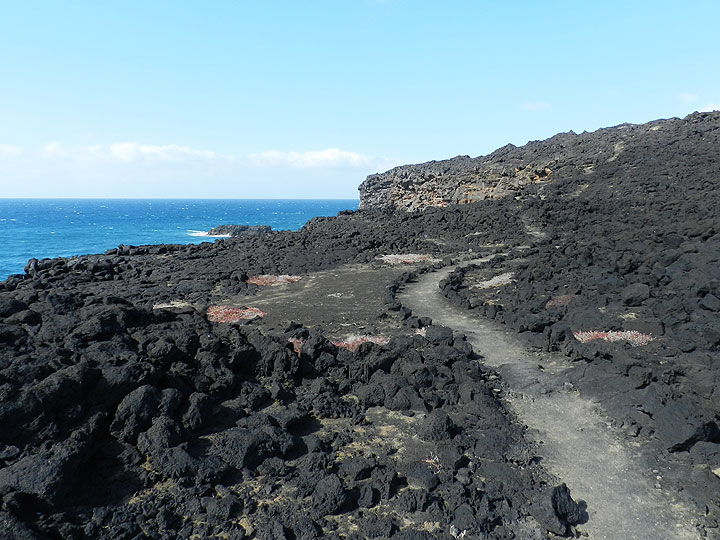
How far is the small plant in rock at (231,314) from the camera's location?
73.0ft

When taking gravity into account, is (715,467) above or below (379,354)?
below

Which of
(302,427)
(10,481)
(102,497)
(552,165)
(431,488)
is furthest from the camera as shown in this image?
(552,165)

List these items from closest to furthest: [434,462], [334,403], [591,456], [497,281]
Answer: [434,462] < [591,456] < [334,403] < [497,281]

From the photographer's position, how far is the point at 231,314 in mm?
22984

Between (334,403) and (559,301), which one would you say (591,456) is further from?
(559,301)

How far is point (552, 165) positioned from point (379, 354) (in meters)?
49.8

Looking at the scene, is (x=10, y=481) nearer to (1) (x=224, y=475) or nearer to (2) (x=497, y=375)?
(1) (x=224, y=475)

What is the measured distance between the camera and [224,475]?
945 centimetres

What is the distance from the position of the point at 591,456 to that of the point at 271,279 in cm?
2385

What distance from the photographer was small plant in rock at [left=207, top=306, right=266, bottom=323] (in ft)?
73.0

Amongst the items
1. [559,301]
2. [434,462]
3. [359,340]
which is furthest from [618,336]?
[434,462]

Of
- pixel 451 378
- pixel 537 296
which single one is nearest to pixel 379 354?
pixel 451 378

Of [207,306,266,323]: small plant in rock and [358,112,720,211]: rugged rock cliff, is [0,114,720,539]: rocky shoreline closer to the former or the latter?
[207,306,266,323]: small plant in rock

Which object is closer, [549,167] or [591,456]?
[591,456]
